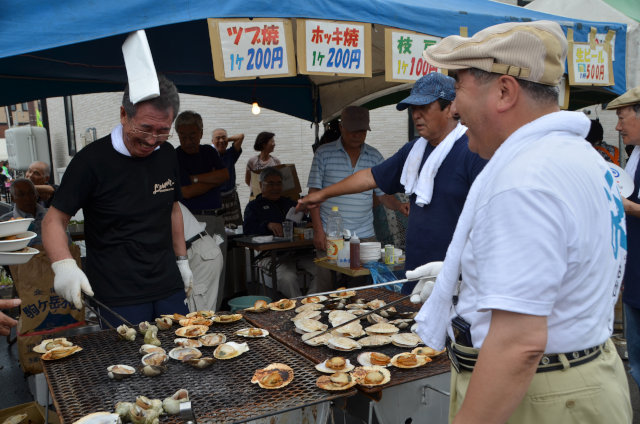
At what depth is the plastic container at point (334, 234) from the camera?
4555 mm

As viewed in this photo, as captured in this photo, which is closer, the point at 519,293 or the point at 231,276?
the point at 519,293

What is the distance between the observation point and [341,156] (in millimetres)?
4930

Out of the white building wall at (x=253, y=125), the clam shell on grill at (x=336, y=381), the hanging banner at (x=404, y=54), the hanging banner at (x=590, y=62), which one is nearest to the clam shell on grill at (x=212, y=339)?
the clam shell on grill at (x=336, y=381)

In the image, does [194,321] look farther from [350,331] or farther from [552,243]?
[552,243]

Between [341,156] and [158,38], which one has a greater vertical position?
[158,38]

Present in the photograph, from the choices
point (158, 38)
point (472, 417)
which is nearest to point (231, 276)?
point (158, 38)

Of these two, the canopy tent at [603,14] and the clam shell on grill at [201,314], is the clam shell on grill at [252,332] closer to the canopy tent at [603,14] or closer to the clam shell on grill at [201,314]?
the clam shell on grill at [201,314]

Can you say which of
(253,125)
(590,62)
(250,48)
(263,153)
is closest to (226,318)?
(250,48)

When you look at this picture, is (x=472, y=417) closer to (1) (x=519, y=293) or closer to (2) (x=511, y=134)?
(1) (x=519, y=293)

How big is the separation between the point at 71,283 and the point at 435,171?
6.92ft

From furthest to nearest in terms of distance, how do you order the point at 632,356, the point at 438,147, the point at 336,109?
the point at 336,109 → the point at 632,356 → the point at 438,147

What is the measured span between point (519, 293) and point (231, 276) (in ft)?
19.0

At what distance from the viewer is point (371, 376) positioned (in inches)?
73.3

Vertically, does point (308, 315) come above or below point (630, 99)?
below
